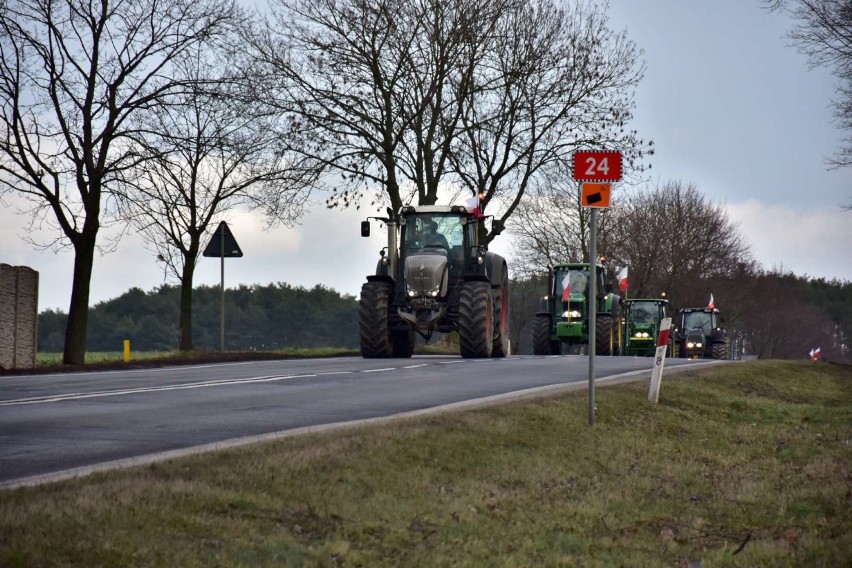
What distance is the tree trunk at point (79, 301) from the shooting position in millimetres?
27000

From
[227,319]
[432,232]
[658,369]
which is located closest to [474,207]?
[432,232]

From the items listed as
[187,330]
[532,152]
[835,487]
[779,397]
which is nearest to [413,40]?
[532,152]

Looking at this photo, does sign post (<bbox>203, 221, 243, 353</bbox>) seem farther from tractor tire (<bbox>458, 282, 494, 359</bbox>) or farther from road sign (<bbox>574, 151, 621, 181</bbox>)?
road sign (<bbox>574, 151, 621, 181</bbox>)

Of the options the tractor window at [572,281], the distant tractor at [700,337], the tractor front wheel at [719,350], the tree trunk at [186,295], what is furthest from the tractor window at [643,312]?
the tree trunk at [186,295]

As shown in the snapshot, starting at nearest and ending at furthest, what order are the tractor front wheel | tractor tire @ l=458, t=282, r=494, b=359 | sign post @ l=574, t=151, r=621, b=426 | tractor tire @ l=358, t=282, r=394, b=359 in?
sign post @ l=574, t=151, r=621, b=426, tractor tire @ l=458, t=282, r=494, b=359, tractor tire @ l=358, t=282, r=394, b=359, the tractor front wheel

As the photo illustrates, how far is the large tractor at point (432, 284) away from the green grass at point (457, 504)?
12793 millimetres

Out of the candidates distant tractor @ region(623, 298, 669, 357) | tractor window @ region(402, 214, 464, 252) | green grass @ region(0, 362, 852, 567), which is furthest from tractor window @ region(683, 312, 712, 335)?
green grass @ region(0, 362, 852, 567)

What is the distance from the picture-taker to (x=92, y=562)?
5.55m

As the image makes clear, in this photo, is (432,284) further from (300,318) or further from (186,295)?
(300,318)

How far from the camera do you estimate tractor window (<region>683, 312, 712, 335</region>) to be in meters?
52.3

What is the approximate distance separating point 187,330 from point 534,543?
2895 cm

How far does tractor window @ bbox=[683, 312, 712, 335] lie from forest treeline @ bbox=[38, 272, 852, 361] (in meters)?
20.0

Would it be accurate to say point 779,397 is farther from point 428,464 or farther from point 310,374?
point 428,464

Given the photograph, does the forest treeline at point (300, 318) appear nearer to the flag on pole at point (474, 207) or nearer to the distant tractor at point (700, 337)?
the distant tractor at point (700, 337)
